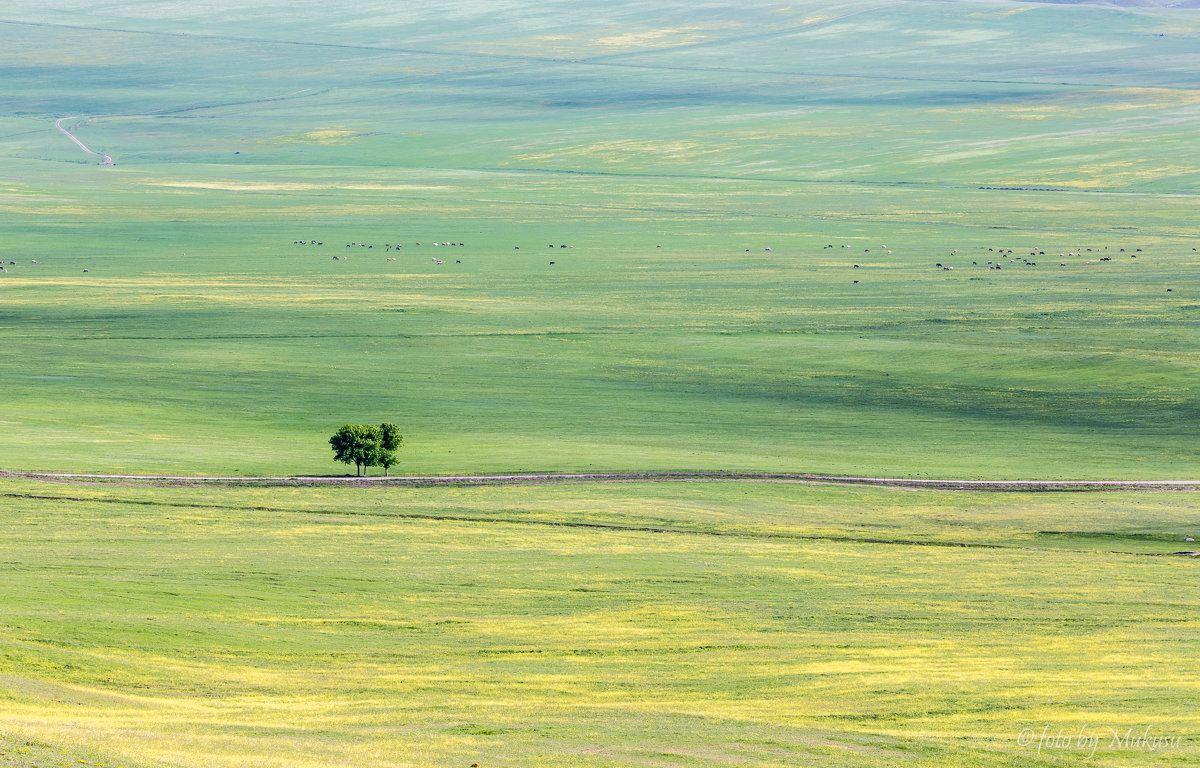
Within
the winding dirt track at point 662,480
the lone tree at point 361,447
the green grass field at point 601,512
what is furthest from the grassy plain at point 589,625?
the lone tree at point 361,447

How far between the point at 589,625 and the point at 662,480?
2018 centimetres

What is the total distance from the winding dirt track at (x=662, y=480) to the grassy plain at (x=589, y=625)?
126cm

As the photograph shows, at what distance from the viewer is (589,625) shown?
43.3m

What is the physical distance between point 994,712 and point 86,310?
8572 centimetres

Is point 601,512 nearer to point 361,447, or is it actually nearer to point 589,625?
point 361,447

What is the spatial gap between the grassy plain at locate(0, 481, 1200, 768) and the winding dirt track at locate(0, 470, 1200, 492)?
126 centimetres

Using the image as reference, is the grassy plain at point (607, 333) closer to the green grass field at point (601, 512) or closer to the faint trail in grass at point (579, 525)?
the green grass field at point (601, 512)

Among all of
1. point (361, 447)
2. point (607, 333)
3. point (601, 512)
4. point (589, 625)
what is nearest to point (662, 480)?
point (601, 512)

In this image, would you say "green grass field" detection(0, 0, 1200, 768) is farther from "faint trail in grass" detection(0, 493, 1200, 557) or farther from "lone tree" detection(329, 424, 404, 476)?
"lone tree" detection(329, 424, 404, 476)

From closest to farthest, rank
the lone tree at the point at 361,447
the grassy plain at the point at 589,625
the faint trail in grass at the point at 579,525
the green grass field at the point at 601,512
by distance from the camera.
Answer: the grassy plain at the point at 589,625, the green grass field at the point at 601,512, the faint trail in grass at the point at 579,525, the lone tree at the point at 361,447

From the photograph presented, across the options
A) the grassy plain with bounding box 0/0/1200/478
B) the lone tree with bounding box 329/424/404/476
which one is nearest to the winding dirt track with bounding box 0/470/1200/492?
the lone tree with bounding box 329/424/404/476

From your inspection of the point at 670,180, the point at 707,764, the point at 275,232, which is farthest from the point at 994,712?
the point at 670,180

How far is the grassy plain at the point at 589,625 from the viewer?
104ft

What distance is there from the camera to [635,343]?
316 ft
